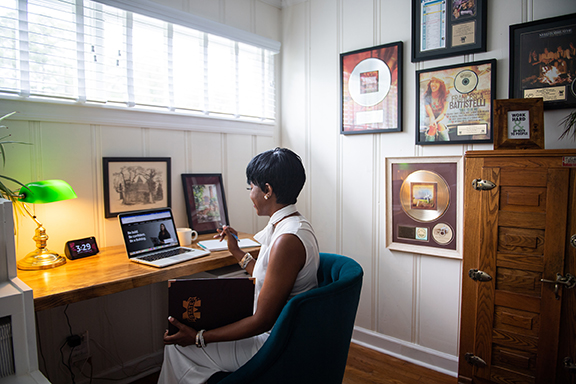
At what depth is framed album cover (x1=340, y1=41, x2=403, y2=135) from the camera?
8.31ft

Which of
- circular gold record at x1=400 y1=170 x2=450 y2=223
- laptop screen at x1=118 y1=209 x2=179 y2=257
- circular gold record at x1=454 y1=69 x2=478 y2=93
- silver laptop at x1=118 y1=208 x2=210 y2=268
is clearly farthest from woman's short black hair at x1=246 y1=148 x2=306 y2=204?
circular gold record at x1=454 y1=69 x2=478 y2=93

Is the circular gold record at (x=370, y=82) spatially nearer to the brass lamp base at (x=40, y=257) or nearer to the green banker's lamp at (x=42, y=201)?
the green banker's lamp at (x=42, y=201)

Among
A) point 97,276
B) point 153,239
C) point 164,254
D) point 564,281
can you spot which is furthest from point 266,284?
point 564,281

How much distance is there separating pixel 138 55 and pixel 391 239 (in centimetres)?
203

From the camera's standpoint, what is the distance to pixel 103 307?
221 centimetres

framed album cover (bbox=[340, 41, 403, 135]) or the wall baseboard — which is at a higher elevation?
framed album cover (bbox=[340, 41, 403, 135])

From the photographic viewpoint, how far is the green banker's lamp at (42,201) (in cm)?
168

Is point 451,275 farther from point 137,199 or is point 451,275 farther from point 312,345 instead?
point 137,199

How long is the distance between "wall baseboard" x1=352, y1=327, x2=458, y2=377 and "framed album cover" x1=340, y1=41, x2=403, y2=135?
1.45 m

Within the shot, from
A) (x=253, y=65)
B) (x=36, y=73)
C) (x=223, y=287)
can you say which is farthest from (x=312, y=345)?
(x=253, y=65)

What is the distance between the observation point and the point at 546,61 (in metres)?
2.00

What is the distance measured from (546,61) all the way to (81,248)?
8.64 feet

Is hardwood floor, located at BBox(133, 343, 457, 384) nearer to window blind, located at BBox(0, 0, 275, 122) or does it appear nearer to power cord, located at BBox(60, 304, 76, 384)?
power cord, located at BBox(60, 304, 76, 384)

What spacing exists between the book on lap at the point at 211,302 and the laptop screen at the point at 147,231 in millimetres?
793
